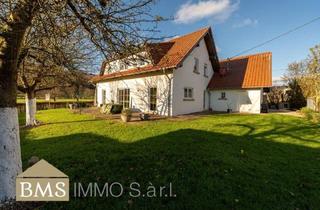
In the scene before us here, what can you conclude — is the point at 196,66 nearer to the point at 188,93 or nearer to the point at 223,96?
the point at 188,93

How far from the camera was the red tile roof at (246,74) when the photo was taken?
17.5m

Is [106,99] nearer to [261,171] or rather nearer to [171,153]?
[171,153]

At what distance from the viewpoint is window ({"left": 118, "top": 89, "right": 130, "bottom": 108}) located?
62.8 ft

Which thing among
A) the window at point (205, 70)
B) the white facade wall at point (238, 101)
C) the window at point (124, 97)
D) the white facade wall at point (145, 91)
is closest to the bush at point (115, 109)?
the white facade wall at point (145, 91)

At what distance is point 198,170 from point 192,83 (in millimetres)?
12877

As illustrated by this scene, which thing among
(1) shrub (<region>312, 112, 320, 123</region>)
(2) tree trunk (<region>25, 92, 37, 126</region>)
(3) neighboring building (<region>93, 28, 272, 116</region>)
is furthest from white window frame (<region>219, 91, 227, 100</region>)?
(2) tree trunk (<region>25, 92, 37, 126</region>)

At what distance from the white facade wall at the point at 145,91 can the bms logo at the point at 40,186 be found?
11545 mm

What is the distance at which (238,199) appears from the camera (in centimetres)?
376

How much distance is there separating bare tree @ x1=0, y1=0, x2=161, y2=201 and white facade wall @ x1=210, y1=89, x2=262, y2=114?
15.7 m

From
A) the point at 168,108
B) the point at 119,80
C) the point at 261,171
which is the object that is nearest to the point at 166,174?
the point at 261,171

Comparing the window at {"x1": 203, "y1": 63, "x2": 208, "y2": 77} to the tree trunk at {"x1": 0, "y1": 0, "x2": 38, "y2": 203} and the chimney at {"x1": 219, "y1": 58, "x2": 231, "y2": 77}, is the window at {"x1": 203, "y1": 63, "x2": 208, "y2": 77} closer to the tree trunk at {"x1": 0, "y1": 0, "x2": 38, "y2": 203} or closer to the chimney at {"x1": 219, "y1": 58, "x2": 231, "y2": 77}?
the chimney at {"x1": 219, "y1": 58, "x2": 231, "y2": 77}

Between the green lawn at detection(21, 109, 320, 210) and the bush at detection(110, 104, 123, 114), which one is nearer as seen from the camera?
the green lawn at detection(21, 109, 320, 210)

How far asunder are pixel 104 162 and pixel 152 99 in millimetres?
11441

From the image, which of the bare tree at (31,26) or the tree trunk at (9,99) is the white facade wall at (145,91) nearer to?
the bare tree at (31,26)
